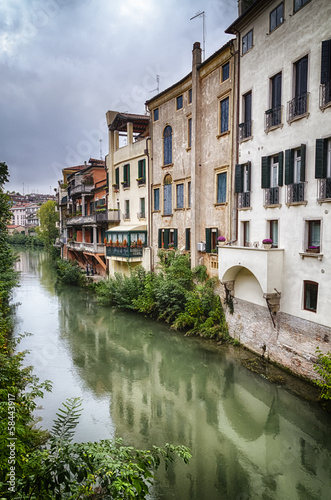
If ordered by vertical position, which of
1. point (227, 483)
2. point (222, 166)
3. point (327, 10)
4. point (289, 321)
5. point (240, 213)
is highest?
point (327, 10)

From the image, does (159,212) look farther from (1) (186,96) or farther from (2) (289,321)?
(2) (289,321)

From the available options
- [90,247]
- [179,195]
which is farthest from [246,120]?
[90,247]

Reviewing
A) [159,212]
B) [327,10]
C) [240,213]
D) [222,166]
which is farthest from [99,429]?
[159,212]

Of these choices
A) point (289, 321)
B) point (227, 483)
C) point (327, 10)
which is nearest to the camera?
point (227, 483)

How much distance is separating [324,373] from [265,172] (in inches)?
296

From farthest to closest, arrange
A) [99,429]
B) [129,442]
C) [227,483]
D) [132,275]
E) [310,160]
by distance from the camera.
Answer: [132,275] → [310,160] → [99,429] → [129,442] → [227,483]

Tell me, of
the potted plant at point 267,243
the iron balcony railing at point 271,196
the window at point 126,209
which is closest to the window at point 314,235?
the potted plant at point 267,243

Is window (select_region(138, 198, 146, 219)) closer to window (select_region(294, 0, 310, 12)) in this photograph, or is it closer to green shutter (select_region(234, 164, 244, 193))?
green shutter (select_region(234, 164, 244, 193))

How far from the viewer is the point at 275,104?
13.2 meters

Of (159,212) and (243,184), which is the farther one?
(159,212)

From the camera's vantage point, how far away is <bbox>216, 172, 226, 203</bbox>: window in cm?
1714

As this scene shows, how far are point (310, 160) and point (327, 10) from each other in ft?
14.7

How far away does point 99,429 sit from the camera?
959cm

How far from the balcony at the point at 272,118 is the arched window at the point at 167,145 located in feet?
30.5
